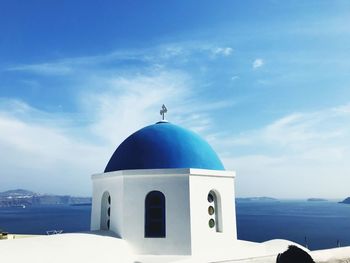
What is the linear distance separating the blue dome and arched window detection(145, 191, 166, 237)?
0.96m

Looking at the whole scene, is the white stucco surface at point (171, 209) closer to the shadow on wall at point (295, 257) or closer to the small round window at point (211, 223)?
the small round window at point (211, 223)

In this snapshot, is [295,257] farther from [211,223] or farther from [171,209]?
[211,223]

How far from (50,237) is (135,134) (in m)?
4.48

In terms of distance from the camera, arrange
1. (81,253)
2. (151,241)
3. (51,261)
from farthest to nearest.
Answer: (151,241), (81,253), (51,261)

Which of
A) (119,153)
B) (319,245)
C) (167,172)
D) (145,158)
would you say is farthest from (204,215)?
(319,245)

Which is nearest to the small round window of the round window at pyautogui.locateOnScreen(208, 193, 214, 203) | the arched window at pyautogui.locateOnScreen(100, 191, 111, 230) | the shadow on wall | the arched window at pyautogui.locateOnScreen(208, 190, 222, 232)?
the arched window at pyautogui.locateOnScreen(208, 190, 222, 232)

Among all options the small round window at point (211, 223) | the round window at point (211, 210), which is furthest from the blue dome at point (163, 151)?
the small round window at point (211, 223)

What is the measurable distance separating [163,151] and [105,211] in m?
3.06

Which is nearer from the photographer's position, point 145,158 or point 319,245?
point 145,158

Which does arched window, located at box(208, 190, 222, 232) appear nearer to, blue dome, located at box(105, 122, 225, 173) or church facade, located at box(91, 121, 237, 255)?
church facade, located at box(91, 121, 237, 255)

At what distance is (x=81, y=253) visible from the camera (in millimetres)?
8344

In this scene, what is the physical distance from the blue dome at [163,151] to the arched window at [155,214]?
3.14 feet

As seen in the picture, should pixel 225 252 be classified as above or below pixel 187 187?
below

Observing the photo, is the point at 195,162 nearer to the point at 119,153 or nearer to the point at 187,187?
the point at 187,187
